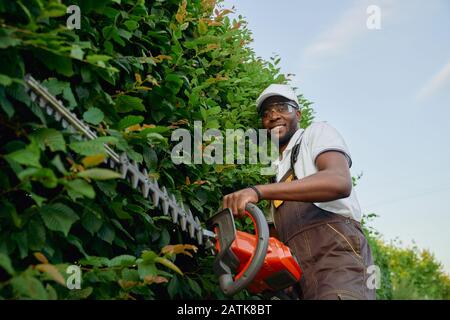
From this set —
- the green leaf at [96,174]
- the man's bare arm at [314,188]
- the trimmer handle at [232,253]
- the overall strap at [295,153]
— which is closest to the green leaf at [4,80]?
the green leaf at [96,174]

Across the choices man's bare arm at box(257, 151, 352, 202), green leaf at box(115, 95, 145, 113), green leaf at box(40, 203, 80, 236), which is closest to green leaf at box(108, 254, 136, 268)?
green leaf at box(40, 203, 80, 236)

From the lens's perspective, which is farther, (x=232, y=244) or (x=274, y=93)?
(x=274, y=93)

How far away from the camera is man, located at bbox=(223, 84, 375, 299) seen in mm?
2410

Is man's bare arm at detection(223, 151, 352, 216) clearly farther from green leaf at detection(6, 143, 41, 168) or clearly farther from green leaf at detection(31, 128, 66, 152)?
green leaf at detection(6, 143, 41, 168)

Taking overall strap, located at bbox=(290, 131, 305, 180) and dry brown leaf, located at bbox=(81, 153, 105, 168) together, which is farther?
overall strap, located at bbox=(290, 131, 305, 180)

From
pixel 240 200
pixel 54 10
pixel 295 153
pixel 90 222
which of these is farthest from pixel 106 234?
pixel 295 153

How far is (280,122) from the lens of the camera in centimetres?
327

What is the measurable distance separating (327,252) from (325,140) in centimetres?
61

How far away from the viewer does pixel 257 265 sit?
2.12m

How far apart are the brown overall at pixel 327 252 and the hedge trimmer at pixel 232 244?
0.48 ft

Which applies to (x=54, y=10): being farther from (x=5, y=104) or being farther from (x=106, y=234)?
(x=106, y=234)
